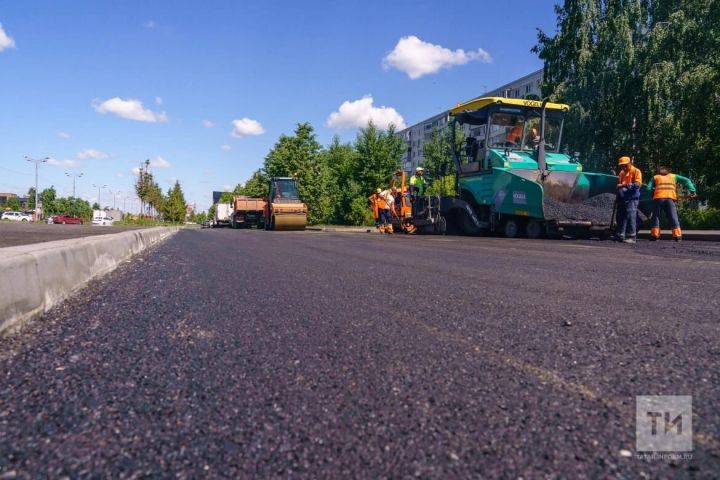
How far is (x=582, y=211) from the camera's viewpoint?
11.6 meters

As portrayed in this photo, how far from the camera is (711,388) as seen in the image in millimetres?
1696

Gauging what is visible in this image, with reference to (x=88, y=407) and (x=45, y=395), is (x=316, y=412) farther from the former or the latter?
(x=45, y=395)

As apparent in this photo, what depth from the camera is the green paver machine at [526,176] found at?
11602 mm

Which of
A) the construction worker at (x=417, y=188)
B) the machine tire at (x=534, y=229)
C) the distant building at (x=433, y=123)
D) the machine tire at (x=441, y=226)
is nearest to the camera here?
the machine tire at (x=534, y=229)

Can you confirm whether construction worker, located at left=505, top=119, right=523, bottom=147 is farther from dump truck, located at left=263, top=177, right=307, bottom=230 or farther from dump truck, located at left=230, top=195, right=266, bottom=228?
dump truck, located at left=230, top=195, right=266, bottom=228

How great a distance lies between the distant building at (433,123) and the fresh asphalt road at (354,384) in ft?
195

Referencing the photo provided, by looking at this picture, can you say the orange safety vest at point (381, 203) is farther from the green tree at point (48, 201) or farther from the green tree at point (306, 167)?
the green tree at point (48, 201)

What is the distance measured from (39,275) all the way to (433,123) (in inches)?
3231

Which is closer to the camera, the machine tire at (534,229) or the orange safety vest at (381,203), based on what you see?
the machine tire at (534,229)

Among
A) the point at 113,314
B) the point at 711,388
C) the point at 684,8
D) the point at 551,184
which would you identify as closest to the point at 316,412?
the point at 711,388

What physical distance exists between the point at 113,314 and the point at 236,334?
3.31 feet

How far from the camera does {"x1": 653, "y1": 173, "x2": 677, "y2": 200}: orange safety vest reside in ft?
35.9

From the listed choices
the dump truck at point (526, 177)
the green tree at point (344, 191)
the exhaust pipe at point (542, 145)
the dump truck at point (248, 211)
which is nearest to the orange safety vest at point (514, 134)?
the dump truck at point (526, 177)

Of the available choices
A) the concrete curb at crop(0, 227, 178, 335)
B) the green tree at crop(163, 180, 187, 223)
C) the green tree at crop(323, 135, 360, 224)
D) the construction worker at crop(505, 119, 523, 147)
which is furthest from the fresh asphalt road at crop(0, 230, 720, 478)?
the green tree at crop(163, 180, 187, 223)
